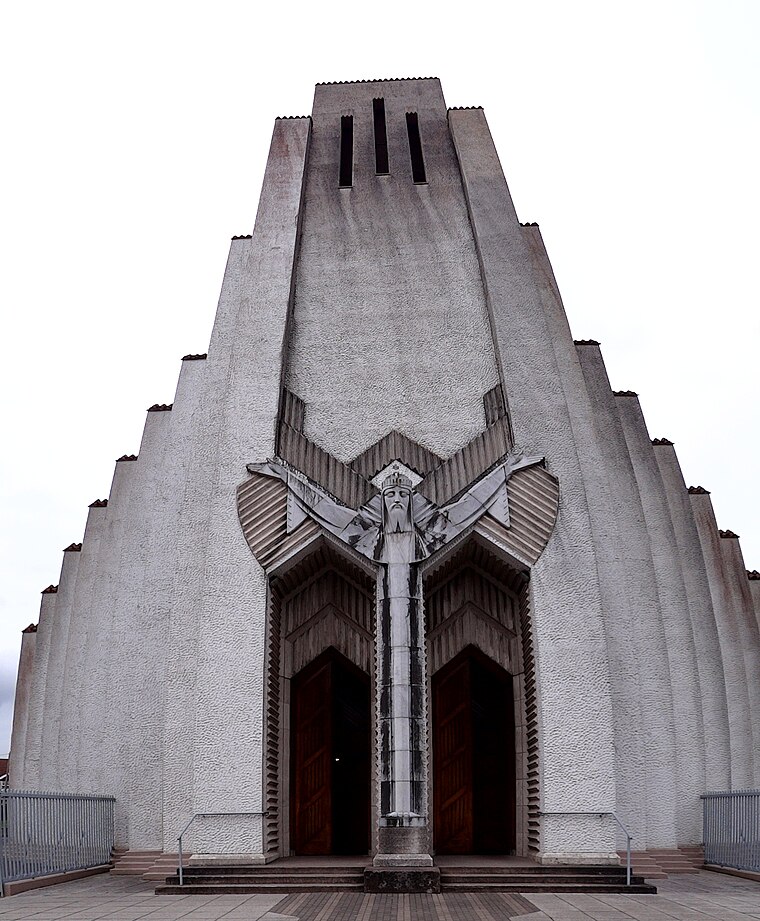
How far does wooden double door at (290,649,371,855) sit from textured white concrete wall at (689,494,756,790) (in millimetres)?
5993

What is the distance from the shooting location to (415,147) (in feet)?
68.1

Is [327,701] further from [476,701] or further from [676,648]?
[676,648]

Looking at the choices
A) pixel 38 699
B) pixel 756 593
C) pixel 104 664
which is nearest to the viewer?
pixel 104 664

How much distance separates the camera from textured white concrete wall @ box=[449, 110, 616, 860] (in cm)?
1288

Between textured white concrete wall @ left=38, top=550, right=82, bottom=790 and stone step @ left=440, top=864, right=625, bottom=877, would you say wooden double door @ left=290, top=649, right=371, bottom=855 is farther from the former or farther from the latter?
textured white concrete wall @ left=38, top=550, right=82, bottom=790

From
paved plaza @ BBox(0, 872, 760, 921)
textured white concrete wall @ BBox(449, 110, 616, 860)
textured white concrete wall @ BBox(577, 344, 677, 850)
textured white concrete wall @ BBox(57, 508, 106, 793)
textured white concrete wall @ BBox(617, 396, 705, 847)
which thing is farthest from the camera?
textured white concrete wall @ BBox(57, 508, 106, 793)

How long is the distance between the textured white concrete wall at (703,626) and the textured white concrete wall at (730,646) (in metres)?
0.46

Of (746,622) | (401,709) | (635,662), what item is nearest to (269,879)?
(401,709)

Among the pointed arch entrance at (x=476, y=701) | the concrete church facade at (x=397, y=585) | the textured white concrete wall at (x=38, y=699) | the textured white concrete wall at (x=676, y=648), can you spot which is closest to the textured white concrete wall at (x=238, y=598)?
the concrete church facade at (x=397, y=585)

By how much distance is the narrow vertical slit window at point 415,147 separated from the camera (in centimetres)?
2000

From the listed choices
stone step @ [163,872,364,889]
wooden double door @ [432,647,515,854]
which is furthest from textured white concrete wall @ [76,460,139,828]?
wooden double door @ [432,647,515,854]

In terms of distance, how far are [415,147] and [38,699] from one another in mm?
13411

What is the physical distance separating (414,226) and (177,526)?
7.30 metres

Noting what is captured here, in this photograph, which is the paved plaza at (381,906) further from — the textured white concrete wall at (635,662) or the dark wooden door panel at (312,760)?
the dark wooden door panel at (312,760)
